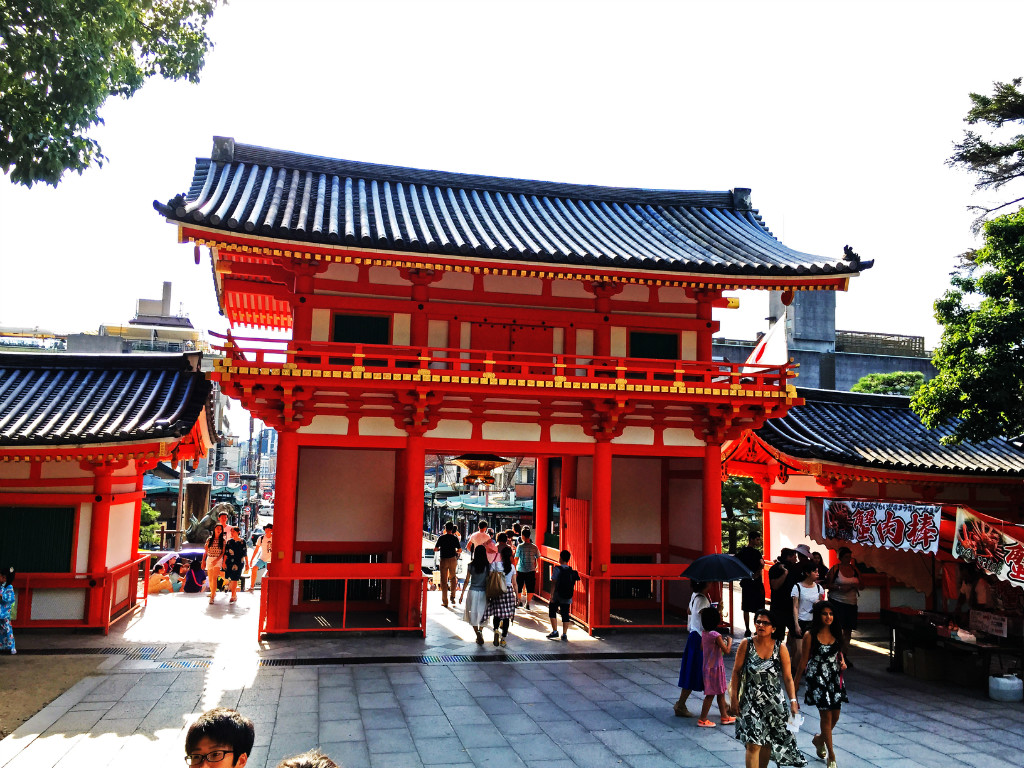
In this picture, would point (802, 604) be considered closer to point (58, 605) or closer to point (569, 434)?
point (569, 434)

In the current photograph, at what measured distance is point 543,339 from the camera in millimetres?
16266

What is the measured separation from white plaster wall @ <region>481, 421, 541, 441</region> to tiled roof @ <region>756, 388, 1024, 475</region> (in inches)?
227

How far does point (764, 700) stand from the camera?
685 centimetres

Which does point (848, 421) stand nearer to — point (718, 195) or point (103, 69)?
point (718, 195)

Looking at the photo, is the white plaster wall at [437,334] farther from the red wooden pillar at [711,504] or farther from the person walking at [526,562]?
the red wooden pillar at [711,504]

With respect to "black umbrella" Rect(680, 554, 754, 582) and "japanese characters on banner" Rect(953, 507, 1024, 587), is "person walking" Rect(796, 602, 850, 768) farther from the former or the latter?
"japanese characters on banner" Rect(953, 507, 1024, 587)

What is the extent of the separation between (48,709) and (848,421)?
1808 centimetres

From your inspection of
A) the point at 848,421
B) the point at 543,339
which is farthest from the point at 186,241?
the point at 848,421

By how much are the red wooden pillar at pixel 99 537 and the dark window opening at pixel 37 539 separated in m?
0.38

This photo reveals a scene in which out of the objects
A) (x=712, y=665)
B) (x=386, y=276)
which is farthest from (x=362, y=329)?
(x=712, y=665)

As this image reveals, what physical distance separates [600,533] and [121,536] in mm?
10171

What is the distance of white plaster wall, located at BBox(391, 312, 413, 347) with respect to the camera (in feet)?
50.4

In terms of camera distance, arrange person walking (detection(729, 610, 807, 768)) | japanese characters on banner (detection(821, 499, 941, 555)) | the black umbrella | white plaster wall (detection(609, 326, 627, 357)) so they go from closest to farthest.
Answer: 1. person walking (detection(729, 610, 807, 768))
2. the black umbrella
3. japanese characters on banner (detection(821, 499, 941, 555))
4. white plaster wall (detection(609, 326, 627, 357))

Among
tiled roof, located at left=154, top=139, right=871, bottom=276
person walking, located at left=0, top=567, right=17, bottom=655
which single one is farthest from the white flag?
person walking, located at left=0, top=567, right=17, bottom=655
